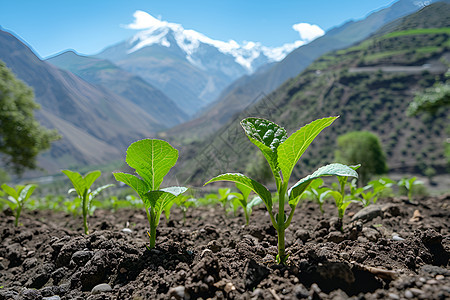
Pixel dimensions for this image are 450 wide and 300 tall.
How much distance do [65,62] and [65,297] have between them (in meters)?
3.73

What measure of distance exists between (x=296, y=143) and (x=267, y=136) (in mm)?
288

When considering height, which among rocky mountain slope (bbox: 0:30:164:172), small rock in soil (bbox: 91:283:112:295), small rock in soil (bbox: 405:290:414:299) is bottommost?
small rock in soil (bbox: 405:290:414:299)

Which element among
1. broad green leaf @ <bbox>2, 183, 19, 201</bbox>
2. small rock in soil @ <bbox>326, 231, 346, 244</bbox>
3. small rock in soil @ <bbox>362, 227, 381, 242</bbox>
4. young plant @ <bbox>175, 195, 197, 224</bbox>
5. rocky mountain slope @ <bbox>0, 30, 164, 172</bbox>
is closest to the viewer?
small rock in soil @ <bbox>362, 227, 381, 242</bbox>

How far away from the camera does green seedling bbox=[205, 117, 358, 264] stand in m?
1.66

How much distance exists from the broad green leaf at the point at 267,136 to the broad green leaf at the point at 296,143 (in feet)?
0.32

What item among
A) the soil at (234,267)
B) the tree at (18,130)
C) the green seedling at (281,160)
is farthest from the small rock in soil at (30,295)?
the tree at (18,130)

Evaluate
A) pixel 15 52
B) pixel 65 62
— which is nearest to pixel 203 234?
pixel 65 62

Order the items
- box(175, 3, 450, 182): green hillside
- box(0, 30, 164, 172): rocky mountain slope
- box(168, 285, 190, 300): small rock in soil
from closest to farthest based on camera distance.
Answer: box(168, 285, 190, 300): small rock in soil
box(0, 30, 164, 172): rocky mountain slope
box(175, 3, 450, 182): green hillside

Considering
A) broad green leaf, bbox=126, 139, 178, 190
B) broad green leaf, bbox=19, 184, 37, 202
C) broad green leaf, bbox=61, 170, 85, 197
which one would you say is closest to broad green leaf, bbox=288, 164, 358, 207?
broad green leaf, bbox=126, 139, 178, 190

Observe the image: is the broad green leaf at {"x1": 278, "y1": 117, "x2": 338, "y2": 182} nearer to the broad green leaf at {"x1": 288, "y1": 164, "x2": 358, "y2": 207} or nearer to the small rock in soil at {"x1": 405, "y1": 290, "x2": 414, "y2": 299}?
the broad green leaf at {"x1": 288, "y1": 164, "x2": 358, "y2": 207}

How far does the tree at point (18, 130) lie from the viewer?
10.8 meters

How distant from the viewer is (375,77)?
4075 inches

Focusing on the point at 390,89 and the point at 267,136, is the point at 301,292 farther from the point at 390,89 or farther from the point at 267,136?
the point at 390,89

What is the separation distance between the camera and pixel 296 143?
5.57ft
